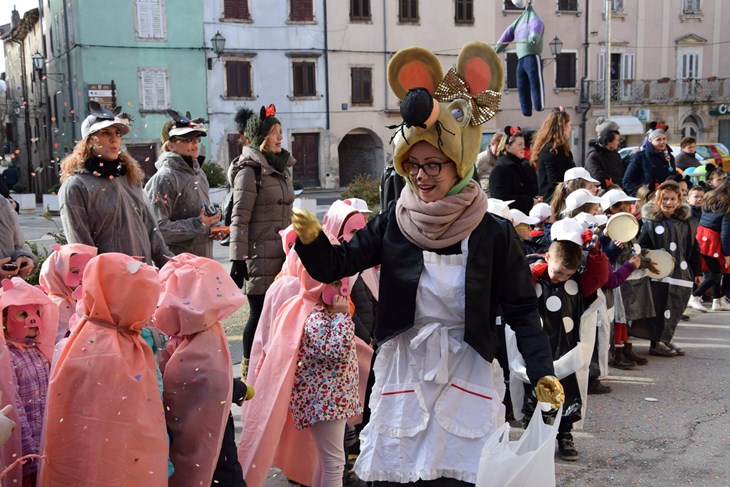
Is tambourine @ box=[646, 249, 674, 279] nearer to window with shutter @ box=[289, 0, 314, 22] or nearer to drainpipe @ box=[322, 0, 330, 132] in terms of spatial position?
drainpipe @ box=[322, 0, 330, 132]

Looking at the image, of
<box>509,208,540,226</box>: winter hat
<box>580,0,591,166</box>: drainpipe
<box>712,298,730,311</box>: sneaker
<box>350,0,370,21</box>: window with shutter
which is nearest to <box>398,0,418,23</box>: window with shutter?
<box>350,0,370,21</box>: window with shutter

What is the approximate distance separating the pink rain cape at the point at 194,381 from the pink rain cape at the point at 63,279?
0.80 meters

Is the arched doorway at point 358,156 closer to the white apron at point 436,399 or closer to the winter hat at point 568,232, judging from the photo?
the winter hat at point 568,232

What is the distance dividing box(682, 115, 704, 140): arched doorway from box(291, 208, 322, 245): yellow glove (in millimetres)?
40298

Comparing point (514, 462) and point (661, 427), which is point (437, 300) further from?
point (661, 427)

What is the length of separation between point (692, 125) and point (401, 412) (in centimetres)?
4067

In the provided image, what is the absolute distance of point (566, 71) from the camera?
1448 inches

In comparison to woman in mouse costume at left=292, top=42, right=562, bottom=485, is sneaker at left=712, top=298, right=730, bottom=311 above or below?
below

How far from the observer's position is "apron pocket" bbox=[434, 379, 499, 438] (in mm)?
3154

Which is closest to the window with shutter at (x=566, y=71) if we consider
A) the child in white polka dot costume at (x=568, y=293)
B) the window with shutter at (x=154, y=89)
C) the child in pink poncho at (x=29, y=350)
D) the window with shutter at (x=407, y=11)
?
the window with shutter at (x=407, y=11)

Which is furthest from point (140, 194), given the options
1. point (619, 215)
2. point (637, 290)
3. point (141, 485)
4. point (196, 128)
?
point (637, 290)

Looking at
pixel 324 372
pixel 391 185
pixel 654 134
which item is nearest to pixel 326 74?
pixel 654 134

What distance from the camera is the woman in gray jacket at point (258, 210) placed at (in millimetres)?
5930

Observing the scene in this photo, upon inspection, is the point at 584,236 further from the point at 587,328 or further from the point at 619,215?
the point at 619,215
